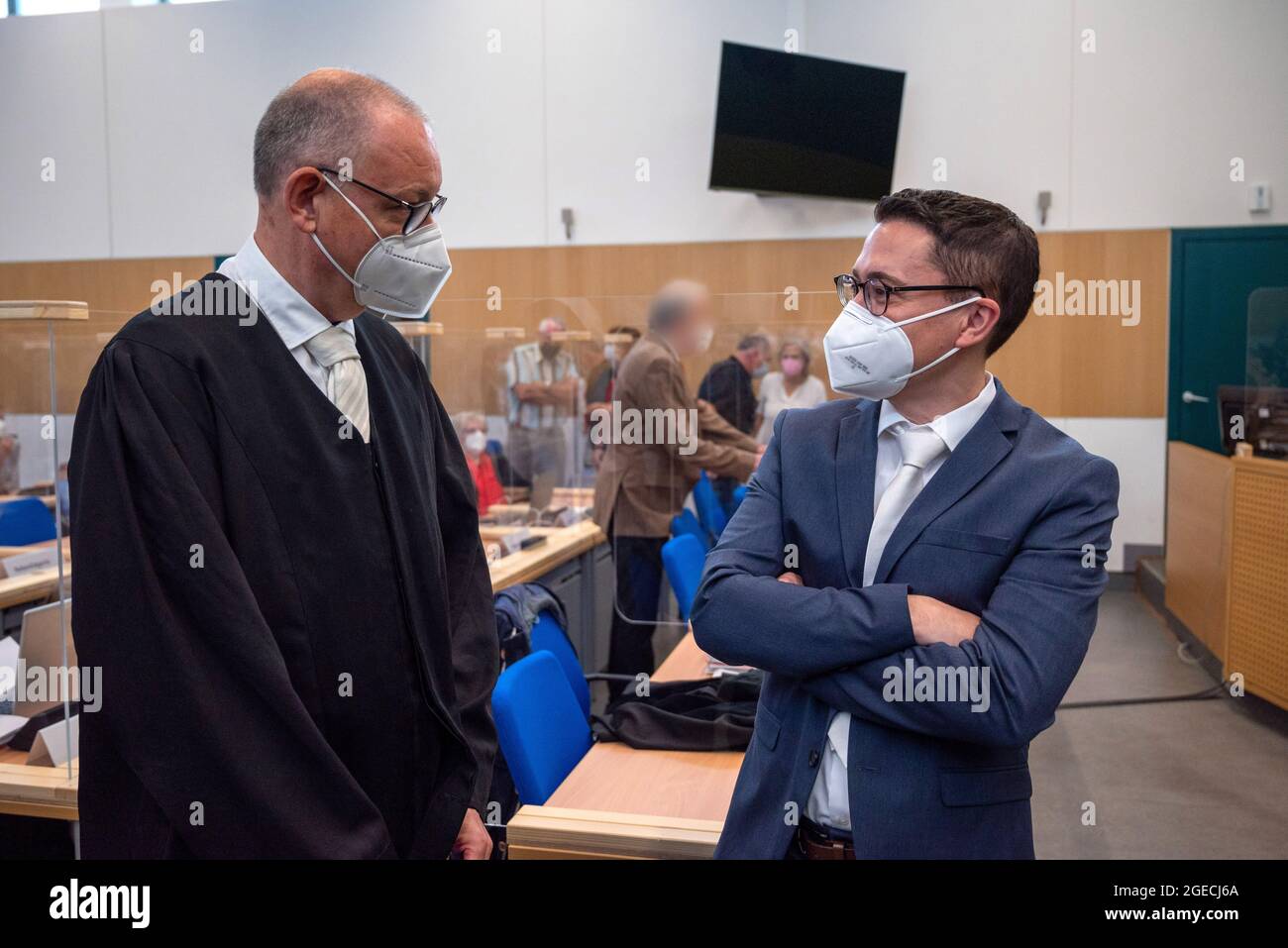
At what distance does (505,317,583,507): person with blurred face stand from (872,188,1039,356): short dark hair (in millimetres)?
3498

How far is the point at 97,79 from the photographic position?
9109 mm

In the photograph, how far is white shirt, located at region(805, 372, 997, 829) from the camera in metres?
1.40

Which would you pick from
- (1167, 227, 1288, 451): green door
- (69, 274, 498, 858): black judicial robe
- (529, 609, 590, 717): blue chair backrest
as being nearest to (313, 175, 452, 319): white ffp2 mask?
(69, 274, 498, 858): black judicial robe

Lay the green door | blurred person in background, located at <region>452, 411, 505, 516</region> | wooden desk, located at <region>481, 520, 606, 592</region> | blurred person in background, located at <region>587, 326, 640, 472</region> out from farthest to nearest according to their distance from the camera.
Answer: the green door
blurred person in background, located at <region>452, 411, 505, 516</region>
blurred person in background, located at <region>587, 326, 640, 472</region>
wooden desk, located at <region>481, 520, 606, 592</region>

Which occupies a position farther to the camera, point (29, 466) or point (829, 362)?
point (29, 466)

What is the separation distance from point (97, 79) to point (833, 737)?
1002 centimetres

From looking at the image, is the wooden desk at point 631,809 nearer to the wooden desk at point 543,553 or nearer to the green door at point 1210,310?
the wooden desk at point 543,553

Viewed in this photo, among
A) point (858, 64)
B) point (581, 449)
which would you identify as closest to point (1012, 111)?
point (858, 64)

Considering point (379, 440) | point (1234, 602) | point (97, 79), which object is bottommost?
point (1234, 602)

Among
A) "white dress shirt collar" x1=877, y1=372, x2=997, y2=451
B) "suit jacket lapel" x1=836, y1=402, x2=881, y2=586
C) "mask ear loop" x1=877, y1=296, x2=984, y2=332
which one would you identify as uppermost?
"mask ear loop" x1=877, y1=296, x2=984, y2=332

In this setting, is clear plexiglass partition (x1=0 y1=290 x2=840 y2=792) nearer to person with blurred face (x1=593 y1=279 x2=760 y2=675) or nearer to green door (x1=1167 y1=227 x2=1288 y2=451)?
person with blurred face (x1=593 y1=279 x2=760 y2=675)

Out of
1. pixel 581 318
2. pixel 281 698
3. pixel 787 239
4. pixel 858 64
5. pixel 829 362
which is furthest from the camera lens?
pixel 787 239
